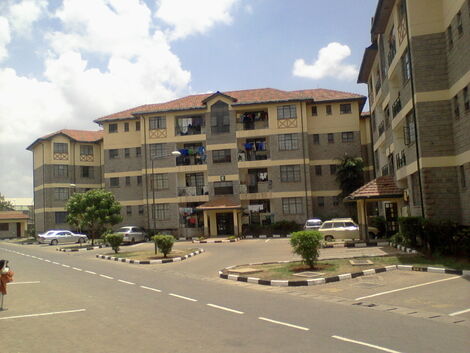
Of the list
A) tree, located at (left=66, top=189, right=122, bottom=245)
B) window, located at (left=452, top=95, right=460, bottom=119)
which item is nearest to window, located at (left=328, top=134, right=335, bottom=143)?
tree, located at (left=66, top=189, right=122, bottom=245)

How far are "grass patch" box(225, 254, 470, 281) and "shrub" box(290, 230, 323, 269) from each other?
1.42ft

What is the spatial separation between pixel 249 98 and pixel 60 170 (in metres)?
24.9

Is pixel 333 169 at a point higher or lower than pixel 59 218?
higher

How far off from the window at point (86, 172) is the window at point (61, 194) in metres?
2.74

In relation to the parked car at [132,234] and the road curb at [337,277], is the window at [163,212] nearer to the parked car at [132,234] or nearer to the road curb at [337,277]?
the parked car at [132,234]

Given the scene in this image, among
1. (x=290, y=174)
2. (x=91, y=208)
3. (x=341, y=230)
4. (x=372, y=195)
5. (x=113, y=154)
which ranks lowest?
(x=341, y=230)

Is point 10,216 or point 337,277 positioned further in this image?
point 10,216

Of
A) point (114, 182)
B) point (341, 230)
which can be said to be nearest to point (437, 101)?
point (341, 230)

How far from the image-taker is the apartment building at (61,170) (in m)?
53.9

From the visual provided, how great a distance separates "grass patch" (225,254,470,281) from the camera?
15518 mm

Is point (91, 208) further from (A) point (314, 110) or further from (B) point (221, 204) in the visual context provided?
(A) point (314, 110)

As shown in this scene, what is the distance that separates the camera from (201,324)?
28.5 ft

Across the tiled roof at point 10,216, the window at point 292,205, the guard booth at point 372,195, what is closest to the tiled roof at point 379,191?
the guard booth at point 372,195

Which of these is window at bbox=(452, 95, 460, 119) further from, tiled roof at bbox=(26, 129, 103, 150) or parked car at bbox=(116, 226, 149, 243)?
tiled roof at bbox=(26, 129, 103, 150)
